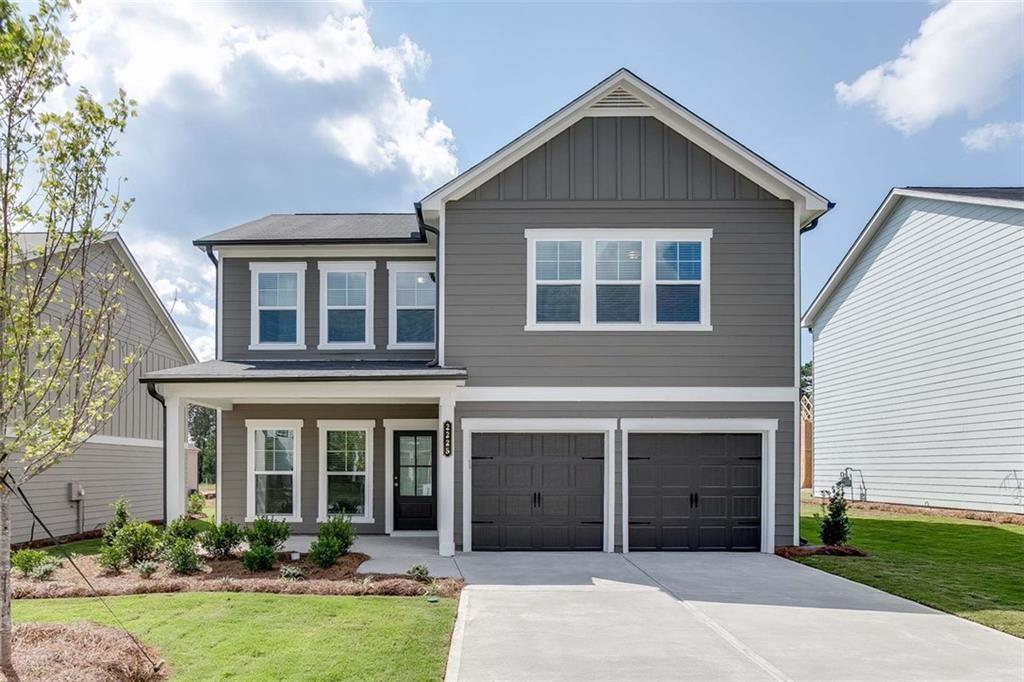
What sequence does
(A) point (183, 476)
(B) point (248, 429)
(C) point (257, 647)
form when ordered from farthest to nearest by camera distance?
(B) point (248, 429) → (A) point (183, 476) → (C) point (257, 647)

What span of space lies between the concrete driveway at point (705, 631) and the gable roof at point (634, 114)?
6117mm

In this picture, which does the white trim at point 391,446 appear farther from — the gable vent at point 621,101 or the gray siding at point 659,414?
the gable vent at point 621,101

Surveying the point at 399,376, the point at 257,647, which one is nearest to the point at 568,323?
the point at 399,376

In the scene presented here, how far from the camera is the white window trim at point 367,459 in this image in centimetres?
1405

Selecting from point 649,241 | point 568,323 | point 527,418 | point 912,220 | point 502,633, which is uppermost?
point 912,220

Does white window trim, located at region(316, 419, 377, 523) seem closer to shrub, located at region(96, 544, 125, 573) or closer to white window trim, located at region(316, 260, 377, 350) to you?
white window trim, located at region(316, 260, 377, 350)

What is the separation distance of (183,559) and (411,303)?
644cm

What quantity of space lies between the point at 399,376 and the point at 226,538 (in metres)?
3.45

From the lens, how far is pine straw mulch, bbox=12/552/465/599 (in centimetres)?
850

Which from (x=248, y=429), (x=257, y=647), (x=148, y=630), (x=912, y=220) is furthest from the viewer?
(x=912, y=220)

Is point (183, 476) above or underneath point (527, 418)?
underneath

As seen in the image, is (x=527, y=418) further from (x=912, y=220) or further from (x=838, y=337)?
(x=838, y=337)

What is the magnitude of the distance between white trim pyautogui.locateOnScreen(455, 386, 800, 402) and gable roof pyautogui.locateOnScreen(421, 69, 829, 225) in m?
3.18

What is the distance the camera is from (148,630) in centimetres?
677
